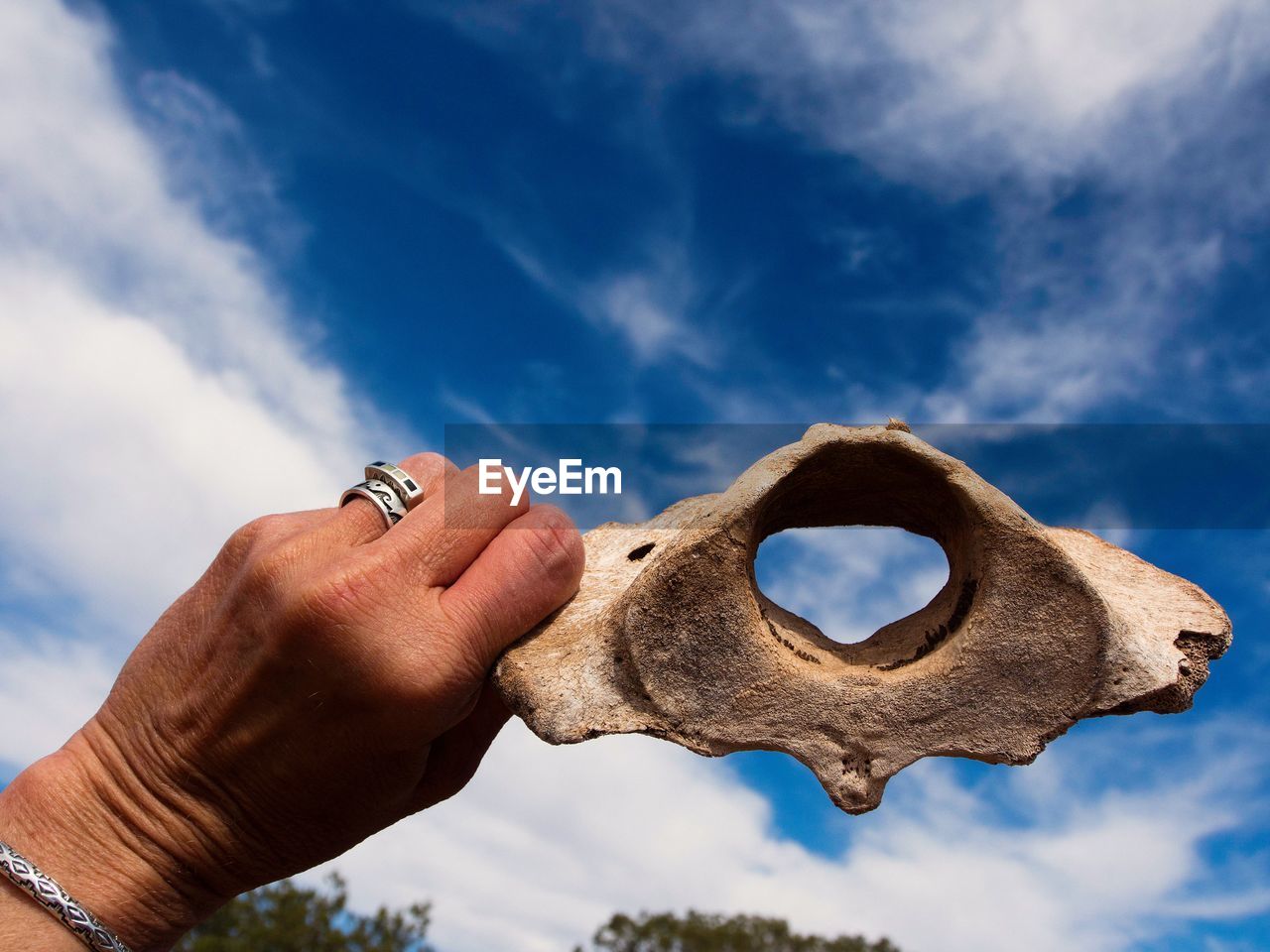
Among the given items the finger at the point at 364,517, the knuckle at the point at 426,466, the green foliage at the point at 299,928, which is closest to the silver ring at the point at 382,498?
the finger at the point at 364,517

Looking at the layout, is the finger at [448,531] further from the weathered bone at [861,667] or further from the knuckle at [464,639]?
the weathered bone at [861,667]

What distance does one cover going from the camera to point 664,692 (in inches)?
98.7

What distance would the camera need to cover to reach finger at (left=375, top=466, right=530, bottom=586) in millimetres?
2445

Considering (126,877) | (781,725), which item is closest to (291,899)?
(126,877)

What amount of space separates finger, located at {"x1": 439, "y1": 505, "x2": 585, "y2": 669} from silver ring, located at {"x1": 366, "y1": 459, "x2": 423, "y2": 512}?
267 millimetres

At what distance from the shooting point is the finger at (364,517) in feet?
8.41

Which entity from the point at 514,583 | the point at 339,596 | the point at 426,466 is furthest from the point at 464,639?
the point at 426,466

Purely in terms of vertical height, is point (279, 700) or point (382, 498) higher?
point (382, 498)

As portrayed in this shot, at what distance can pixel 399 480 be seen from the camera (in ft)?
8.90

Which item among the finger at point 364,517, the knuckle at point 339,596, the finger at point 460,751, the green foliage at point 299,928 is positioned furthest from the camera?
the green foliage at point 299,928

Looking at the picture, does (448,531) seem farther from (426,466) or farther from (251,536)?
(251,536)

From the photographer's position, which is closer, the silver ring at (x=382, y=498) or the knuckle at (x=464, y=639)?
the knuckle at (x=464, y=639)

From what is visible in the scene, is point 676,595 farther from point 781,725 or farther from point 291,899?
point 291,899

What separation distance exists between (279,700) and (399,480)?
2.08 ft
